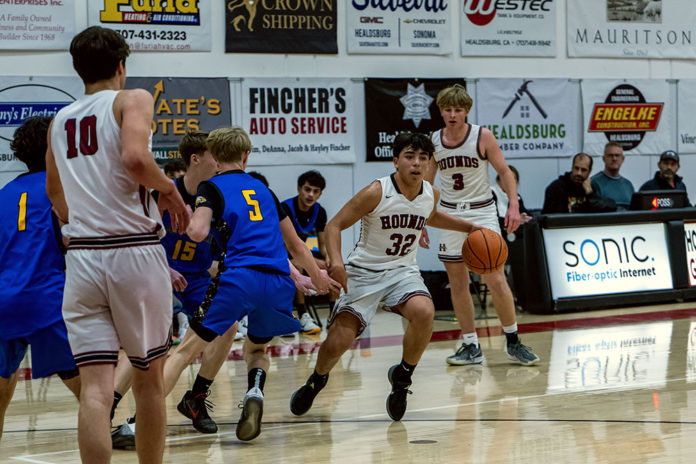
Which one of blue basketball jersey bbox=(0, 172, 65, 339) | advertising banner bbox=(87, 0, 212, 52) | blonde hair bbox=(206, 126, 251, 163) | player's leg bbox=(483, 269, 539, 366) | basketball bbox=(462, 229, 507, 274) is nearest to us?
blue basketball jersey bbox=(0, 172, 65, 339)

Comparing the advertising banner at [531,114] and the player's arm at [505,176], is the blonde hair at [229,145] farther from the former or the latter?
the advertising banner at [531,114]

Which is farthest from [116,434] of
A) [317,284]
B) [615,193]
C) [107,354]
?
[615,193]

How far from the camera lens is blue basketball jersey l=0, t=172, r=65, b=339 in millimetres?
4363

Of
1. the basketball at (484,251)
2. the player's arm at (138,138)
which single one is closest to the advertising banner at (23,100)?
the basketball at (484,251)

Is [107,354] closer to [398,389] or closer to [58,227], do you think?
[58,227]

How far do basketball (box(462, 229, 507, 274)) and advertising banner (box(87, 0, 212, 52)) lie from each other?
222 inches

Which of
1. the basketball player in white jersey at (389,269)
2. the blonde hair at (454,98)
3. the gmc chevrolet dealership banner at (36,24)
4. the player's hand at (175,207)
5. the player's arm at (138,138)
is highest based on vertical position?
the gmc chevrolet dealership banner at (36,24)

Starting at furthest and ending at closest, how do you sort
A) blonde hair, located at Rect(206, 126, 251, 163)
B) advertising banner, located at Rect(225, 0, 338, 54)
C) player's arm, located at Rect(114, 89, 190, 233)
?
advertising banner, located at Rect(225, 0, 338, 54) < blonde hair, located at Rect(206, 126, 251, 163) < player's arm, located at Rect(114, 89, 190, 233)

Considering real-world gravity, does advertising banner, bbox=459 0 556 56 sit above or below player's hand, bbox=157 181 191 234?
above

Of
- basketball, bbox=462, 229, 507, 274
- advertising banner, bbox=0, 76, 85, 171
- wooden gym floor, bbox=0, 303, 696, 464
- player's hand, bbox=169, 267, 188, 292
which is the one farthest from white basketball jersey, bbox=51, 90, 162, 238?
advertising banner, bbox=0, 76, 85, 171

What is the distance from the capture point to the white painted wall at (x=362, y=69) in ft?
37.7

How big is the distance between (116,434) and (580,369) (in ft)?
11.3

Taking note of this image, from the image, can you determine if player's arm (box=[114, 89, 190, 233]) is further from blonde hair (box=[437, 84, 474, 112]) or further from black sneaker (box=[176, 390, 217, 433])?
blonde hair (box=[437, 84, 474, 112])

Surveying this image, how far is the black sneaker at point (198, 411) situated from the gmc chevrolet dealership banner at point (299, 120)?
6627mm
